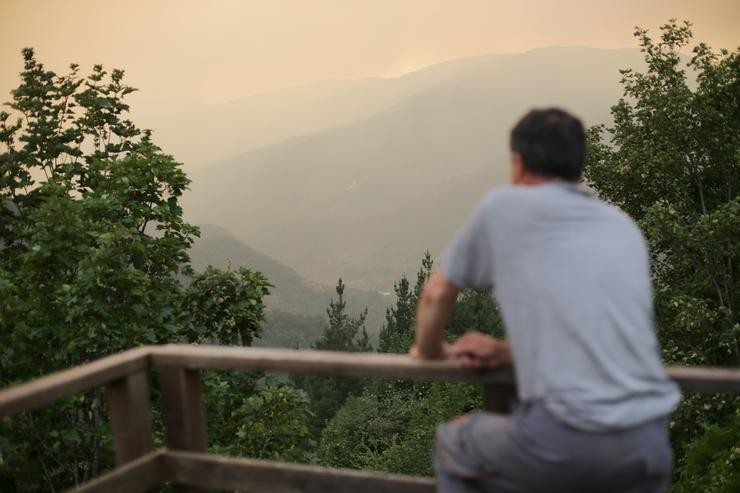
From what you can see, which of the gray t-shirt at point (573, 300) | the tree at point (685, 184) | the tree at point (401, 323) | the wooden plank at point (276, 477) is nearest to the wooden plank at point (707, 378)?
the gray t-shirt at point (573, 300)

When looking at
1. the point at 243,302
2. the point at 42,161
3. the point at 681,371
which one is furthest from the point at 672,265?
the point at 681,371

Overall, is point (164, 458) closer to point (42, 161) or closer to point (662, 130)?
point (42, 161)

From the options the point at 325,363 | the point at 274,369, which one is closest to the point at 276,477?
the point at 274,369

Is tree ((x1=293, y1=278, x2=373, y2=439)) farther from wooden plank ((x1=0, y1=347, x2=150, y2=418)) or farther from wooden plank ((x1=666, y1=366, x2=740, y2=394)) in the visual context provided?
wooden plank ((x1=666, y1=366, x2=740, y2=394))

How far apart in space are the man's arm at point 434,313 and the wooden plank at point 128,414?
3.56 feet

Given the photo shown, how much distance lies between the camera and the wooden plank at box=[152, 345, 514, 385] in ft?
7.97

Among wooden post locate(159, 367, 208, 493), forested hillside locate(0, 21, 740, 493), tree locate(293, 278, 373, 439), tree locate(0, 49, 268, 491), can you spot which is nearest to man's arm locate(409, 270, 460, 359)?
wooden post locate(159, 367, 208, 493)

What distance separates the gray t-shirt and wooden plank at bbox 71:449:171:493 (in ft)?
4.92

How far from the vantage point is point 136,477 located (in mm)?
A: 2865

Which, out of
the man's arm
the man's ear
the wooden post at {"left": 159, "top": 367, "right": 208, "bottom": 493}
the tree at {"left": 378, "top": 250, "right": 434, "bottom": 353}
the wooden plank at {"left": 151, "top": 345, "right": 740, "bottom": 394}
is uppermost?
the man's ear

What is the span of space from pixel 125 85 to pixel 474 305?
3792 cm

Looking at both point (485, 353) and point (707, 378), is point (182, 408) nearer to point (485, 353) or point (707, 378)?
point (485, 353)

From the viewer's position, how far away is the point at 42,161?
15109 millimetres

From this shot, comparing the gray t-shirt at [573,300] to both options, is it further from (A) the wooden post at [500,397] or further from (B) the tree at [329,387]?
(B) the tree at [329,387]
